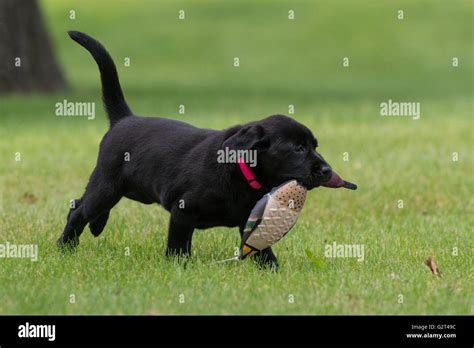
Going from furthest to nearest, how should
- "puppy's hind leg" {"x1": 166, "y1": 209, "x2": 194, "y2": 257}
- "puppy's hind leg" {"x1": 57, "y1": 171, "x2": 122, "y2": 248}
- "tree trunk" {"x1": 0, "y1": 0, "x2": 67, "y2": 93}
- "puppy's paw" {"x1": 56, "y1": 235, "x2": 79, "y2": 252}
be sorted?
"tree trunk" {"x1": 0, "y1": 0, "x2": 67, "y2": 93} → "puppy's paw" {"x1": 56, "y1": 235, "x2": 79, "y2": 252} → "puppy's hind leg" {"x1": 57, "y1": 171, "x2": 122, "y2": 248} → "puppy's hind leg" {"x1": 166, "y1": 209, "x2": 194, "y2": 257}

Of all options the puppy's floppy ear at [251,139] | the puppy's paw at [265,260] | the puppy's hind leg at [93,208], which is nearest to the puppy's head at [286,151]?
the puppy's floppy ear at [251,139]

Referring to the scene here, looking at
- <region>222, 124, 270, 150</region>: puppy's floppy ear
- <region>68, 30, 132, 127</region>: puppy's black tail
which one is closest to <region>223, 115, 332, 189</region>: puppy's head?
<region>222, 124, 270, 150</region>: puppy's floppy ear

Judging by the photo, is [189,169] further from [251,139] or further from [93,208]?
[93,208]

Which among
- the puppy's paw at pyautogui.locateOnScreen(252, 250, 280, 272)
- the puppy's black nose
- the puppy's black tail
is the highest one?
the puppy's black tail

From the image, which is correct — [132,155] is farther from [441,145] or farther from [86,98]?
[86,98]

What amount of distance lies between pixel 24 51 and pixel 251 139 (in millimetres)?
12701

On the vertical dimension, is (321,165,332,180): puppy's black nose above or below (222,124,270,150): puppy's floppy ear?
below

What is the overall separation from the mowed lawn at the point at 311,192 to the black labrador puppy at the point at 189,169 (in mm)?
303

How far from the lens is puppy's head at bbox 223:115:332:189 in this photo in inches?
235

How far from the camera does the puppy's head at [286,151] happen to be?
19.5 feet

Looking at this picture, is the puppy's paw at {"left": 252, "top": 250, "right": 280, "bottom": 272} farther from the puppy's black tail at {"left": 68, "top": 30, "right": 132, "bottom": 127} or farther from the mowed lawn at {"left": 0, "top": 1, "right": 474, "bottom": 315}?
the puppy's black tail at {"left": 68, "top": 30, "right": 132, "bottom": 127}

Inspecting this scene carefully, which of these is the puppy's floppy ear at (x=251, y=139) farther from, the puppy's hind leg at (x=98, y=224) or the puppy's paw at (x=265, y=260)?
the puppy's hind leg at (x=98, y=224)

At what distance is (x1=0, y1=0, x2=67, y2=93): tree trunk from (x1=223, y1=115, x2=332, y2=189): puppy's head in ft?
40.3
